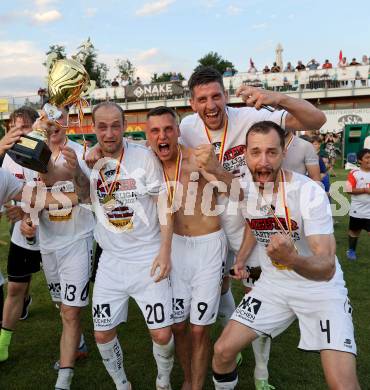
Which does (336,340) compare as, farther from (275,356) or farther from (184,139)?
(184,139)

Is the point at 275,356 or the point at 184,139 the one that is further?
the point at 275,356

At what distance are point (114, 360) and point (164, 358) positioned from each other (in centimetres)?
42

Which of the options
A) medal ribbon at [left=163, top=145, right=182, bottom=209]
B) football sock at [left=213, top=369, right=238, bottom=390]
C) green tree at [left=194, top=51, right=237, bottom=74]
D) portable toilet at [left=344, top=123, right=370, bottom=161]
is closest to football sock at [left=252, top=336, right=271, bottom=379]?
football sock at [left=213, top=369, right=238, bottom=390]

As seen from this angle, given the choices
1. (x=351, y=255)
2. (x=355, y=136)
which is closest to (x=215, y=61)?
(x=355, y=136)

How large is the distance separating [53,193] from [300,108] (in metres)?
2.32

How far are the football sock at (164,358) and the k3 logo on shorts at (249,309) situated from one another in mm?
613

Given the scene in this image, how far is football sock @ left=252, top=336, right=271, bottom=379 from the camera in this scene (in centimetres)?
364

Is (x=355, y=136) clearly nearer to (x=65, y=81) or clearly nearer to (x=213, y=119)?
(x=213, y=119)

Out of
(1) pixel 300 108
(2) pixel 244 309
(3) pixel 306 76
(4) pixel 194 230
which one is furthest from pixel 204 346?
(3) pixel 306 76

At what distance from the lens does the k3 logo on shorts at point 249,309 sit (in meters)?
3.21

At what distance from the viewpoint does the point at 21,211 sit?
12.5ft

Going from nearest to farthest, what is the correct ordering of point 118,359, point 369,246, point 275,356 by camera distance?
point 118,359, point 275,356, point 369,246

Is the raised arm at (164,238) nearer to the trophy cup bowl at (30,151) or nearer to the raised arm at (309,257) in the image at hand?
the trophy cup bowl at (30,151)

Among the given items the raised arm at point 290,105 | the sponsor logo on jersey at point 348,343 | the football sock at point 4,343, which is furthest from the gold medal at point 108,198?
the sponsor logo on jersey at point 348,343
